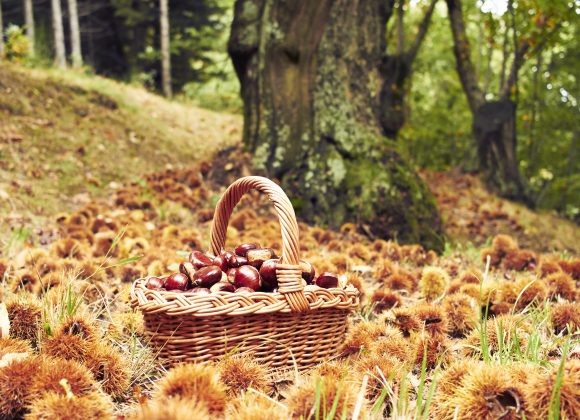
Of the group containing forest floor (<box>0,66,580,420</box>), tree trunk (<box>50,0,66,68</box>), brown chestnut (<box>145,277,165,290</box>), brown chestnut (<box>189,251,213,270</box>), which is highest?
tree trunk (<box>50,0,66,68</box>)

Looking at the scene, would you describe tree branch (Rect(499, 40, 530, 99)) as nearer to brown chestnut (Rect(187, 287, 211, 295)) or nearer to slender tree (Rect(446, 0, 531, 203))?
slender tree (Rect(446, 0, 531, 203))

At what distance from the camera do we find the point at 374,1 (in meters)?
5.66

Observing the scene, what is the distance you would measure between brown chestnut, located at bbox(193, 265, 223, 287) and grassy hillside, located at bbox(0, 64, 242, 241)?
2.77 m

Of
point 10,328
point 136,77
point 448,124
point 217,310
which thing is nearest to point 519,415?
point 217,310

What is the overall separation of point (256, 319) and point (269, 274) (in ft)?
0.68

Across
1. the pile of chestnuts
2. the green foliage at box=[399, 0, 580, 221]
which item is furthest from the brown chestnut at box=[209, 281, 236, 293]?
the green foliage at box=[399, 0, 580, 221]

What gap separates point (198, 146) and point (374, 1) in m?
3.93

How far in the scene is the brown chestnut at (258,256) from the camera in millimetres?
2104

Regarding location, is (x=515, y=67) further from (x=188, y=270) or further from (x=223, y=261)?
(x=188, y=270)

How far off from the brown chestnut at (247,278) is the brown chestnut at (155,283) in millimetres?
288

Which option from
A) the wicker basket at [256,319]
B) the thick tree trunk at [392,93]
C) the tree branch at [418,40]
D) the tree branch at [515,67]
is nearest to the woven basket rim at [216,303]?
the wicker basket at [256,319]

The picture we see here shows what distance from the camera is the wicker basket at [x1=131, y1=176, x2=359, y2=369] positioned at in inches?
68.7

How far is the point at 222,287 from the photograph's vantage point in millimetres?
1887

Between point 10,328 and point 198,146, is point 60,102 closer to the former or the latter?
point 198,146
